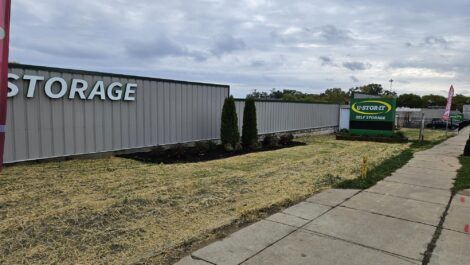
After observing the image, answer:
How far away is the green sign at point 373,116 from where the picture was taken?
65.2 feet

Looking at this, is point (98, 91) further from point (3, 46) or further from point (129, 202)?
point (3, 46)

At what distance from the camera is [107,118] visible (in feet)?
34.7

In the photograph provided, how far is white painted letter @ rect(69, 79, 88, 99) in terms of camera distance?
947 cm

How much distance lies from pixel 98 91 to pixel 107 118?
33.3 inches

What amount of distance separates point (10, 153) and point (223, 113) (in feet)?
23.4

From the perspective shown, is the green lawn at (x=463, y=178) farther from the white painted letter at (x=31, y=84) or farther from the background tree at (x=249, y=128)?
the white painted letter at (x=31, y=84)

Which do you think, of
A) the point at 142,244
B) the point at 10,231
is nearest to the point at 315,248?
the point at 142,244

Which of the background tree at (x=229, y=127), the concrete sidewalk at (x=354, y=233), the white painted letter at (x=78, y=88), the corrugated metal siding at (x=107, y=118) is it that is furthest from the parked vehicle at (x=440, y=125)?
the white painted letter at (x=78, y=88)

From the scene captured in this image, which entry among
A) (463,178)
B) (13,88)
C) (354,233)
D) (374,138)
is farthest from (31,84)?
(374,138)

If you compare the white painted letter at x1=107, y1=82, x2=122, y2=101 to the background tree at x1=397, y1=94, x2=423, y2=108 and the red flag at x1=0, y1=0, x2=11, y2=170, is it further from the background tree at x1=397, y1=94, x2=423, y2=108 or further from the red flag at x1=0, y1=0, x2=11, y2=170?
the background tree at x1=397, y1=94, x2=423, y2=108

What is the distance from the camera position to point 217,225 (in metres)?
4.78

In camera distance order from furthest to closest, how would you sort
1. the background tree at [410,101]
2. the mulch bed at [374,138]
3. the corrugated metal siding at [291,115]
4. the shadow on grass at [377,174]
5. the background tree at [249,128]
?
the background tree at [410,101], the mulch bed at [374,138], the corrugated metal siding at [291,115], the background tree at [249,128], the shadow on grass at [377,174]

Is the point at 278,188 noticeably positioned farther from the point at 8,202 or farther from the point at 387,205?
the point at 8,202

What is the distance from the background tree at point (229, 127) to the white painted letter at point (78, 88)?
5265 millimetres
